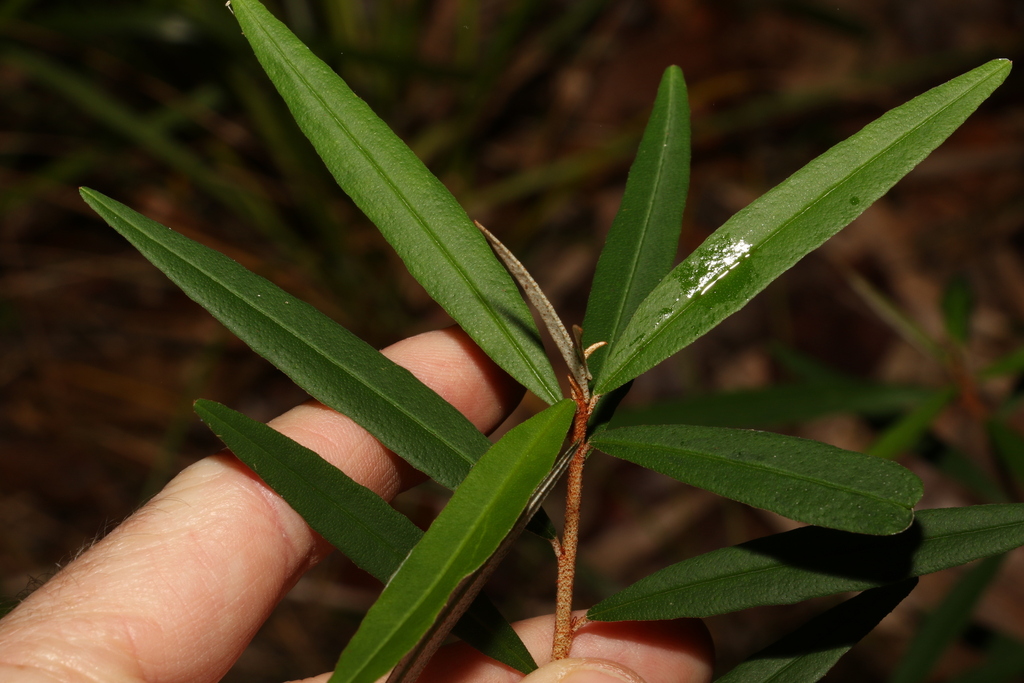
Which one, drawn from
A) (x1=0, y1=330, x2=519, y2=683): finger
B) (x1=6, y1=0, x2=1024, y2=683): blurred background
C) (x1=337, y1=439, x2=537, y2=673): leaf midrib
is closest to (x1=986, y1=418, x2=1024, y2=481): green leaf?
(x1=6, y1=0, x2=1024, y2=683): blurred background

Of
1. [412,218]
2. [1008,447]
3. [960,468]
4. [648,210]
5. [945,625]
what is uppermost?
[412,218]

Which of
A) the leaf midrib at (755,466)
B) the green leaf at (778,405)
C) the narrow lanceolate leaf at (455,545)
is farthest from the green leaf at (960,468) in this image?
the narrow lanceolate leaf at (455,545)

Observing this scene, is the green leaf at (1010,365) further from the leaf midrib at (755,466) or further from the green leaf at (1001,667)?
the leaf midrib at (755,466)

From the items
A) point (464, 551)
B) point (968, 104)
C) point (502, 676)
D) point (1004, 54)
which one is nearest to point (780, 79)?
point (1004, 54)

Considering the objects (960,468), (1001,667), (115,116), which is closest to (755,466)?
(960,468)

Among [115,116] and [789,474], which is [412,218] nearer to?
[789,474]

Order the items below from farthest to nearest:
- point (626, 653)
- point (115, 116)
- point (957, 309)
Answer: point (115, 116) → point (957, 309) → point (626, 653)
